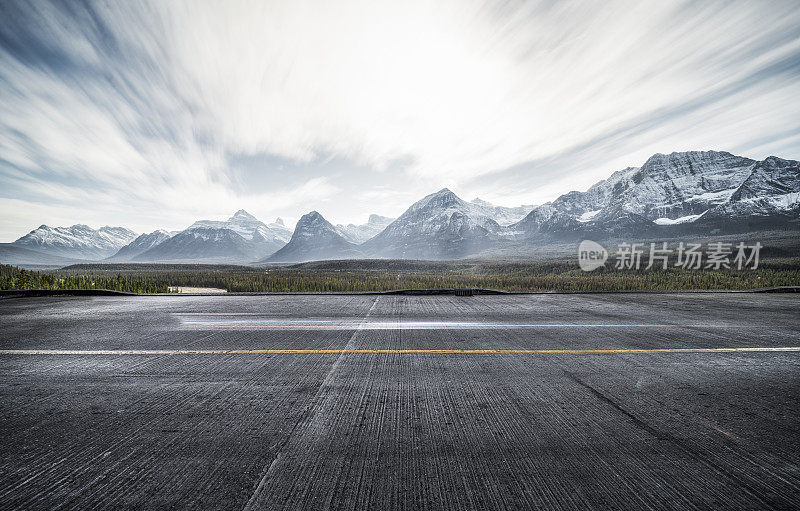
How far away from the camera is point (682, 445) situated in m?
2.87

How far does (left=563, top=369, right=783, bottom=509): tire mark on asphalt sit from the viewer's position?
2.27 meters

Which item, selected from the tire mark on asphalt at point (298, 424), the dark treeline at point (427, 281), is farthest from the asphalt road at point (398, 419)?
the dark treeline at point (427, 281)

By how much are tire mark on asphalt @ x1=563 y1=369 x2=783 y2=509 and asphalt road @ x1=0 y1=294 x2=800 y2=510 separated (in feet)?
0.07

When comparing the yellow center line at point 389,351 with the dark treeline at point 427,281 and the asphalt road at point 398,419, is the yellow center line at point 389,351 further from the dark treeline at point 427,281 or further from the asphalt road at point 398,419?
the dark treeline at point 427,281

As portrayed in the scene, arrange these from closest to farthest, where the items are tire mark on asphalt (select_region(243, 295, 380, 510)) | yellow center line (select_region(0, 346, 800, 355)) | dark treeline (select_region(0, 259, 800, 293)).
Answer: tire mark on asphalt (select_region(243, 295, 380, 510)) → yellow center line (select_region(0, 346, 800, 355)) → dark treeline (select_region(0, 259, 800, 293))

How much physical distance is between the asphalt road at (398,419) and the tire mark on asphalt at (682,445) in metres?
0.02

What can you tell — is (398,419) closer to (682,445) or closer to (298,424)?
(298,424)

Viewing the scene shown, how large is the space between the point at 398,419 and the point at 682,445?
2.60m

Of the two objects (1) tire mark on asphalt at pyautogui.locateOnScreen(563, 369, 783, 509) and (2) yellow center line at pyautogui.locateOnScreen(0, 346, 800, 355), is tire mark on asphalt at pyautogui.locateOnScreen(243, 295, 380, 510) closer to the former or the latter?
(2) yellow center line at pyautogui.locateOnScreen(0, 346, 800, 355)

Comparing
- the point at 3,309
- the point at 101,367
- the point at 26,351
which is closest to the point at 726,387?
the point at 101,367

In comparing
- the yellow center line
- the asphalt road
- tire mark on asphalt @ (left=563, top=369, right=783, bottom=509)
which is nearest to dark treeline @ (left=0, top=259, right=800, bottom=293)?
the yellow center line

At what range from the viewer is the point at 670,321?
331 inches

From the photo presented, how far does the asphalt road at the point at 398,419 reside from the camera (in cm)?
231

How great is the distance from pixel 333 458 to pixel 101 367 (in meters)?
4.46
